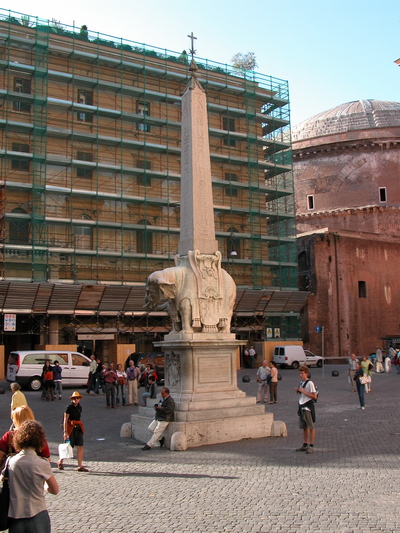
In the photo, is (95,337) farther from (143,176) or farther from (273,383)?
(273,383)

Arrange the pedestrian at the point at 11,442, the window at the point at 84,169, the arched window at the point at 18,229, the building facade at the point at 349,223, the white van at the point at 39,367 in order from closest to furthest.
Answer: the pedestrian at the point at 11,442 < the white van at the point at 39,367 < the arched window at the point at 18,229 < the window at the point at 84,169 < the building facade at the point at 349,223

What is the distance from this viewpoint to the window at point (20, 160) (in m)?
30.1

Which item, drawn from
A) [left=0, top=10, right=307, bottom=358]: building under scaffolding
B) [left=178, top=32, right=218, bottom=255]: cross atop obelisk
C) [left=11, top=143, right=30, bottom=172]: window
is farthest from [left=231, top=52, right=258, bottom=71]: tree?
[left=178, top=32, right=218, bottom=255]: cross atop obelisk

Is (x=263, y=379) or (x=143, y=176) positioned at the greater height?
(x=143, y=176)

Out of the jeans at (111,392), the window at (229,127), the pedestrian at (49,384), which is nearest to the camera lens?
the jeans at (111,392)

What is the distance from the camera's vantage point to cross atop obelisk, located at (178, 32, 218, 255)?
1174cm

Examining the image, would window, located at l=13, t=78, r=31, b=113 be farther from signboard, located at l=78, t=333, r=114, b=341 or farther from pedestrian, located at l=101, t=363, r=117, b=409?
pedestrian, located at l=101, t=363, r=117, b=409

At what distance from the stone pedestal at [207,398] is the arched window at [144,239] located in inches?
848

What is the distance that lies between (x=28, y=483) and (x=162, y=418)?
6.05m

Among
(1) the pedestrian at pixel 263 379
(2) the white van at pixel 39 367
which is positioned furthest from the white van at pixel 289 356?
(1) the pedestrian at pixel 263 379

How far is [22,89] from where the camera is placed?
102ft

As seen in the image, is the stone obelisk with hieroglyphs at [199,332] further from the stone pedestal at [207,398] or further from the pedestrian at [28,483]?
the pedestrian at [28,483]

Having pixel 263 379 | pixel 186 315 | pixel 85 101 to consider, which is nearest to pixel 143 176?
pixel 85 101

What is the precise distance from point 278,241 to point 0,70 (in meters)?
17.9
